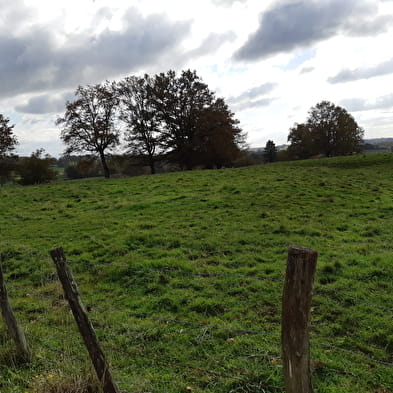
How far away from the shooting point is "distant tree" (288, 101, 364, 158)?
55.4 meters

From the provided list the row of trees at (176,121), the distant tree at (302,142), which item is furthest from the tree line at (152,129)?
the distant tree at (302,142)

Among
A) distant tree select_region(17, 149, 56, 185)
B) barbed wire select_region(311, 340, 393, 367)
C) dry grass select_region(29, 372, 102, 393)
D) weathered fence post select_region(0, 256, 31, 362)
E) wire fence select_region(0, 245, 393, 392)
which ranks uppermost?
distant tree select_region(17, 149, 56, 185)

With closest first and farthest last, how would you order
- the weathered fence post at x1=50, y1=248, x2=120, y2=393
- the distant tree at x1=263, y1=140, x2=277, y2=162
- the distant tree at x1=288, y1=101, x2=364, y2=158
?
the weathered fence post at x1=50, y1=248, x2=120, y2=393, the distant tree at x1=288, y1=101, x2=364, y2=158, the distant tree at x1=263, y1=140, x2=277, y2=162

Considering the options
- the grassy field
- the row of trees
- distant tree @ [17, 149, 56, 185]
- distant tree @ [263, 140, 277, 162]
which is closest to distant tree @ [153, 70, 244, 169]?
the row of trees

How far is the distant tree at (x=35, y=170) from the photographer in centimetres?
4388

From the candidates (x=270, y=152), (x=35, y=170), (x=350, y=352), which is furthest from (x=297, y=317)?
(x=270, y=152)

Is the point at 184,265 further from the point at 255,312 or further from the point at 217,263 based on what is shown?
the point at 255,312

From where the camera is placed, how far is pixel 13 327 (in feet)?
14.7

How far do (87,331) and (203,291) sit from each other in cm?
358

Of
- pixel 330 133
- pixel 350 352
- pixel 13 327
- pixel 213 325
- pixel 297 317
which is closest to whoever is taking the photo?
pixel 297 317

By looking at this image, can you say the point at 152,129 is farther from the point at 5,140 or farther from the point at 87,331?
the point at 87,331

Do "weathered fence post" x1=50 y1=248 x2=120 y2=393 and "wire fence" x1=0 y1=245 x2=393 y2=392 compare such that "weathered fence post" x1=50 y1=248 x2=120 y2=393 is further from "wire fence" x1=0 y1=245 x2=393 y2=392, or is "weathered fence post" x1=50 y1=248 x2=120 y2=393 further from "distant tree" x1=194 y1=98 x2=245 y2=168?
"distant tree" x1=194 y1=98 x2=245 y2=168

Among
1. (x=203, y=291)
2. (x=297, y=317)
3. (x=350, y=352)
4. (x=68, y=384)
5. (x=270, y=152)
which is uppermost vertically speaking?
(x=270, y=152)

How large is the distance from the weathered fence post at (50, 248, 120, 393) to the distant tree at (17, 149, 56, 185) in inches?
1717
